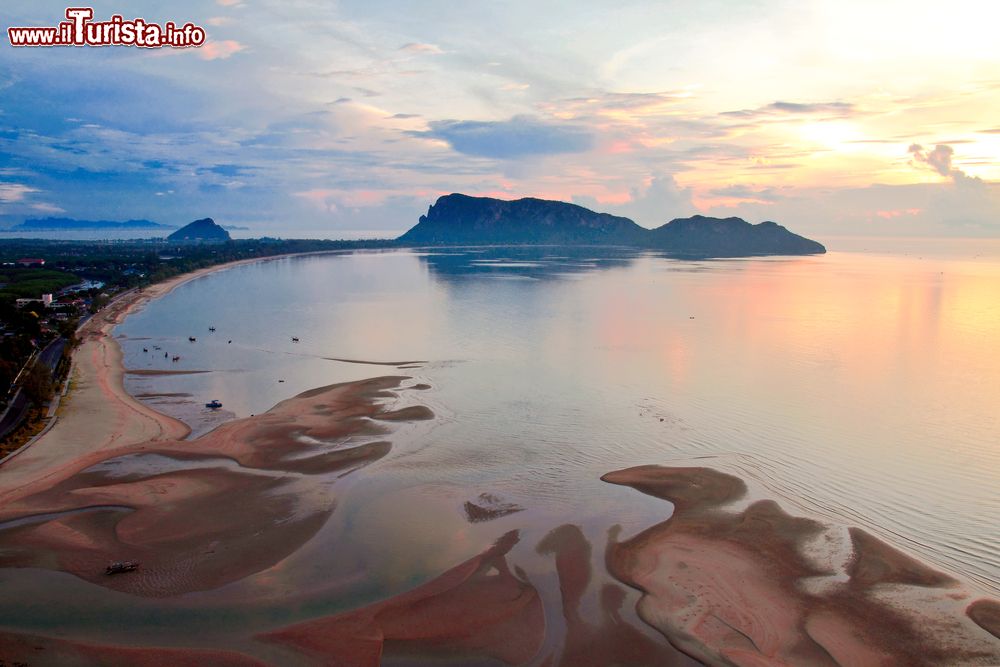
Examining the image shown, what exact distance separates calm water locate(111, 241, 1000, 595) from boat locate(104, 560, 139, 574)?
5464 millimetres

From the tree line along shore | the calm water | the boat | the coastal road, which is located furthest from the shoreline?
the boat

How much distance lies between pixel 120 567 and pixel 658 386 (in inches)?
921

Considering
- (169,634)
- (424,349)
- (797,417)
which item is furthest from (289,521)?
(424,349)

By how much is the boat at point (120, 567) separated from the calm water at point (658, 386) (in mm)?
5464

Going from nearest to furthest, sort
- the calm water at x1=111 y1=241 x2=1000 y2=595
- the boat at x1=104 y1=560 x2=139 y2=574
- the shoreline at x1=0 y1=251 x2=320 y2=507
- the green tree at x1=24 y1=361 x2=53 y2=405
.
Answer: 1. the boat at x1=104 y1=560 x2=139 y2=574
2. the calm water at x1=111 y1=241 x2=1000 y2=595
3. the shoreline at x1=0 y1=251 x2=320 y2=507
4. the green tree at x1=24 y1=361 x2=53 y2=405

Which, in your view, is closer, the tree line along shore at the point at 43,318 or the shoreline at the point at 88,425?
the shoreline at the point at 88,425

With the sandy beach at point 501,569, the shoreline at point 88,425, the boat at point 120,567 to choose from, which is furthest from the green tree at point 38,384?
the boat at point 120,567

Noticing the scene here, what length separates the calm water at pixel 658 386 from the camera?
1912 cm

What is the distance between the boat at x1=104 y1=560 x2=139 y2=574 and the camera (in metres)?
14.2

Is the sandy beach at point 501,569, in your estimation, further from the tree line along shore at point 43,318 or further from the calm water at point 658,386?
the tree line along shore at point 43,318

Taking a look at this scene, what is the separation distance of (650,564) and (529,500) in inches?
168

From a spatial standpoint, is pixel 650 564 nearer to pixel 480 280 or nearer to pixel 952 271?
pixel 480 280

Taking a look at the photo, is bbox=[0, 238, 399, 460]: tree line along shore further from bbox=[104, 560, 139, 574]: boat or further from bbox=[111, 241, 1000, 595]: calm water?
bbox=[104, 560, 139, 574]: boat

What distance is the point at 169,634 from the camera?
1237 cm
